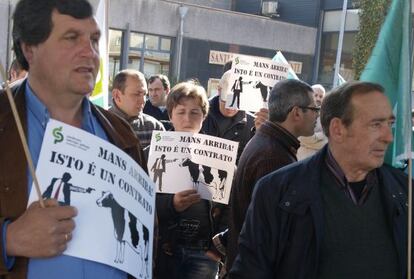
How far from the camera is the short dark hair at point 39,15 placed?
214cm

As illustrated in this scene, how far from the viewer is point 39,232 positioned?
183 cm

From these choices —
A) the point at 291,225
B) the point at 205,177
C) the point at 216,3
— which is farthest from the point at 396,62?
the point at 216,3

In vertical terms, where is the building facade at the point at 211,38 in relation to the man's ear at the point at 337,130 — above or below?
above

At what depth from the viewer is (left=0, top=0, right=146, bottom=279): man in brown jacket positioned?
1855 millimetres

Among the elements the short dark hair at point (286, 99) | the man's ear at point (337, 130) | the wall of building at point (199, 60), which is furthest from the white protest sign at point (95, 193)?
the wall of building at point (199, 60)

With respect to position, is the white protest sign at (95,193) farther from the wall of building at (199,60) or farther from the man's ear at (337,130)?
the wall of building at (199,60)

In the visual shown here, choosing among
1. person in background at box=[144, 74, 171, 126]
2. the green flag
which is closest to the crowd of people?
the green flag

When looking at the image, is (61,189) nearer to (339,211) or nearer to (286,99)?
(339,211)

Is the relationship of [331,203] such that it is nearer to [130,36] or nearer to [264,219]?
[264,219]

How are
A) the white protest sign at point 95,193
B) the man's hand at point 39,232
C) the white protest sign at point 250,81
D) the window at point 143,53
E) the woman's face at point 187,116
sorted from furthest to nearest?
1. the window at point 143,53
2. the white protest sign at point 250,81
3. the woman's face at point 187,116
4. the white protest sign at point 95,193
5. the man's hand at point 39,232

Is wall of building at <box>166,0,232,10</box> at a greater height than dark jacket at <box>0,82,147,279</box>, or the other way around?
wall of building at <box>166,0,232,10</box>

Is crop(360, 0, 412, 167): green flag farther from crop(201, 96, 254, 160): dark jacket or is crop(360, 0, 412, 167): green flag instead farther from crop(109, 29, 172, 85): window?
crop(109, 29, 172, 85): window

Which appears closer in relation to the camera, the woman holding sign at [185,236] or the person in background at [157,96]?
the woman holding sign at [185,236]

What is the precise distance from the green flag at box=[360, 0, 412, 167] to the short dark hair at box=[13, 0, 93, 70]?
1566 millimetres
